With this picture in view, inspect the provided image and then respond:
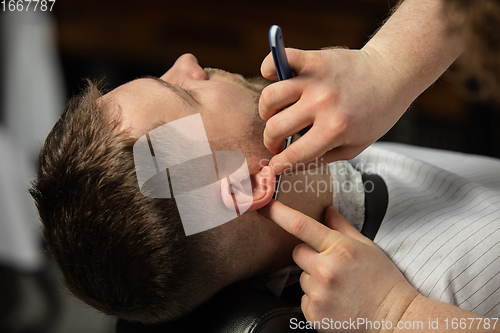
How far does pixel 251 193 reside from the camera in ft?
2.67

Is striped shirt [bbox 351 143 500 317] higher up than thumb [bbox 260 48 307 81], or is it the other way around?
thumb [bbox 260 48 307 81]

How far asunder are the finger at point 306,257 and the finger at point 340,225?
0.11 m

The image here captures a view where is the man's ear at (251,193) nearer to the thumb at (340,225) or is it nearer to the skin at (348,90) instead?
the skin at (348,90)

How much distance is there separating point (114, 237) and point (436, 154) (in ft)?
4.17

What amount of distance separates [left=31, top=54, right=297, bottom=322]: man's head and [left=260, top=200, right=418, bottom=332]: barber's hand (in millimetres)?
149

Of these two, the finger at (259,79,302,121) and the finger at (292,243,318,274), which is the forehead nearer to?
the finger at (259,79,302,121)

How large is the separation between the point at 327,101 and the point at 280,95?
0.09m

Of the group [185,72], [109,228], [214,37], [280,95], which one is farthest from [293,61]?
[214,37]

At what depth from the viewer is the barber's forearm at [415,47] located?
754 millimetres

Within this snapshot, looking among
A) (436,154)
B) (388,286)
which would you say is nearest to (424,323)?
(388,286)

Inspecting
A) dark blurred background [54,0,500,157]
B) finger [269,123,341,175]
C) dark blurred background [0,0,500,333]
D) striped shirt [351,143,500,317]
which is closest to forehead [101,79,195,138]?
finger [269,123,341,175]

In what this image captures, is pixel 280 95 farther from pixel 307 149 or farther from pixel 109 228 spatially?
pixel 109 228

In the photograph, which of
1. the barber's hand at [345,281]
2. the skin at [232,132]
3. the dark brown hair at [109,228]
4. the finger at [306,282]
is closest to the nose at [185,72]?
the skin at [232,132]

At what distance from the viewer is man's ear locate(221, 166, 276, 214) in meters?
0.79
